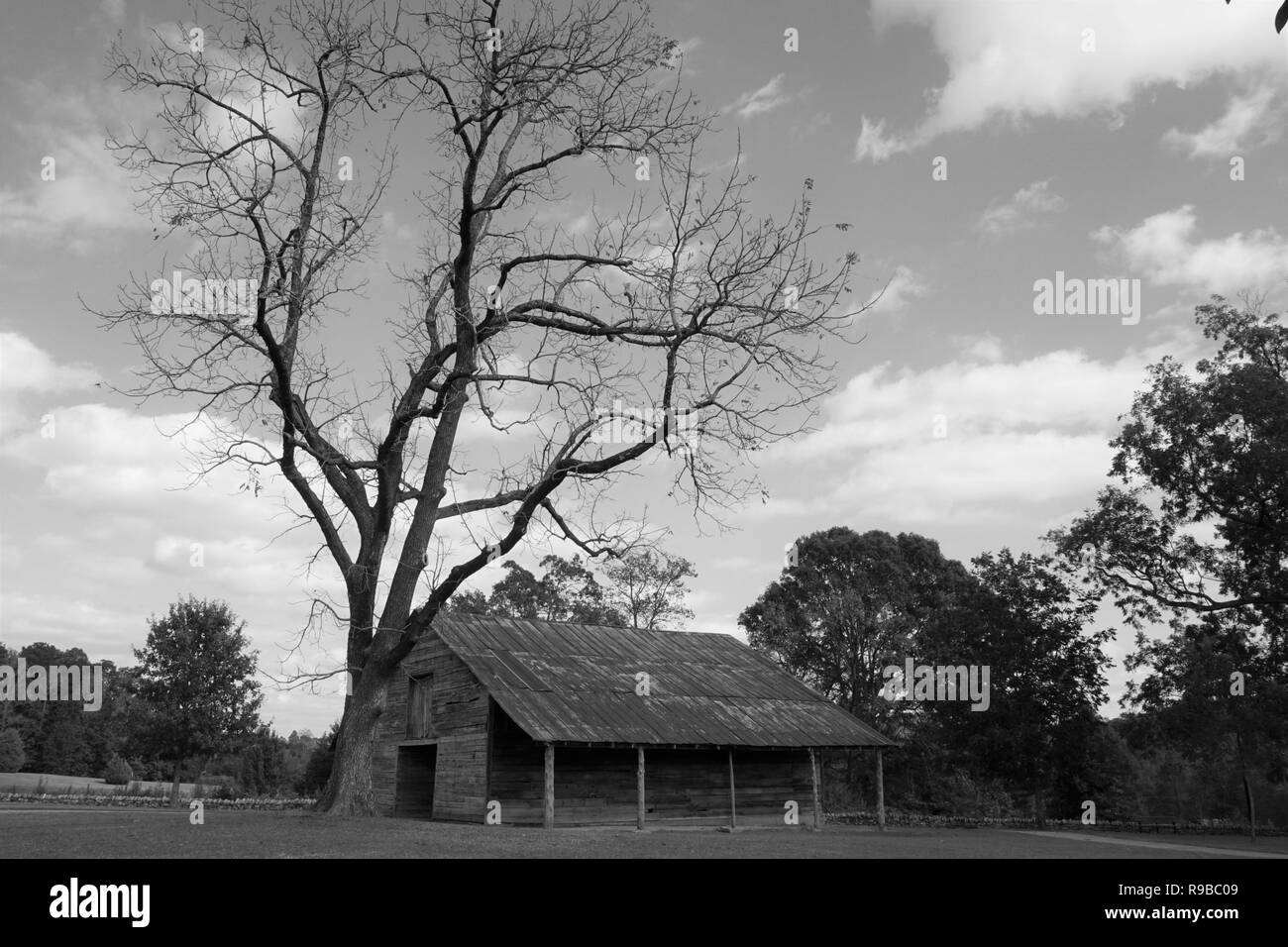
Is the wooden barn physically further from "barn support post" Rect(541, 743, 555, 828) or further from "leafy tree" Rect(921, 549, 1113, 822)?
"leafy tree" Rect(921, 549, 1113, 822)

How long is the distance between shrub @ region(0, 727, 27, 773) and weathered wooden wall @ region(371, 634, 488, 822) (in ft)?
193

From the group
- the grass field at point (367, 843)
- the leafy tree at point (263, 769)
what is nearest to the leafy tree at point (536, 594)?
the leafy tree at point (263, 769)

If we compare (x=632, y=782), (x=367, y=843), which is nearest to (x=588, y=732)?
(x=632, y=782)

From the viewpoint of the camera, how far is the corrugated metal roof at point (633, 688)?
26.7 m

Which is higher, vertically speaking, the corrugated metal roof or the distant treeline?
the corrugated metal roof

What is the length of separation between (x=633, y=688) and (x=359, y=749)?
12357 mm

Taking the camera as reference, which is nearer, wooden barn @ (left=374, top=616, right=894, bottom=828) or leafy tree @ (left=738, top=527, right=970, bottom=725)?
wooden barn @ (left=374, top=616, right=894, bottom=828)

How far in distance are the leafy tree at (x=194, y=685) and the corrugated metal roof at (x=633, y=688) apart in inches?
816

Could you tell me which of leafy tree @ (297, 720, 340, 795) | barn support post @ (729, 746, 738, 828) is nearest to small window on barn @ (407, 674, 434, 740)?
barn support post @ (729, 746, 738, 828)

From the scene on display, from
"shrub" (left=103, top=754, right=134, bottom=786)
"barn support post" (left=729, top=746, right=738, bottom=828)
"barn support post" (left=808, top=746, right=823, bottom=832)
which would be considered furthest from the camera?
"shrub" (left=103, top=754, right=134, bottom=786)

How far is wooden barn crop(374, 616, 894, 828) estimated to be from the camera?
26.5m

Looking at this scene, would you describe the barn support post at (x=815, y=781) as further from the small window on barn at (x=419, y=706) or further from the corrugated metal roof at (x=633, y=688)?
the small window on barn at (x=419, y=706)

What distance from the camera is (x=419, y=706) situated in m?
30.4
